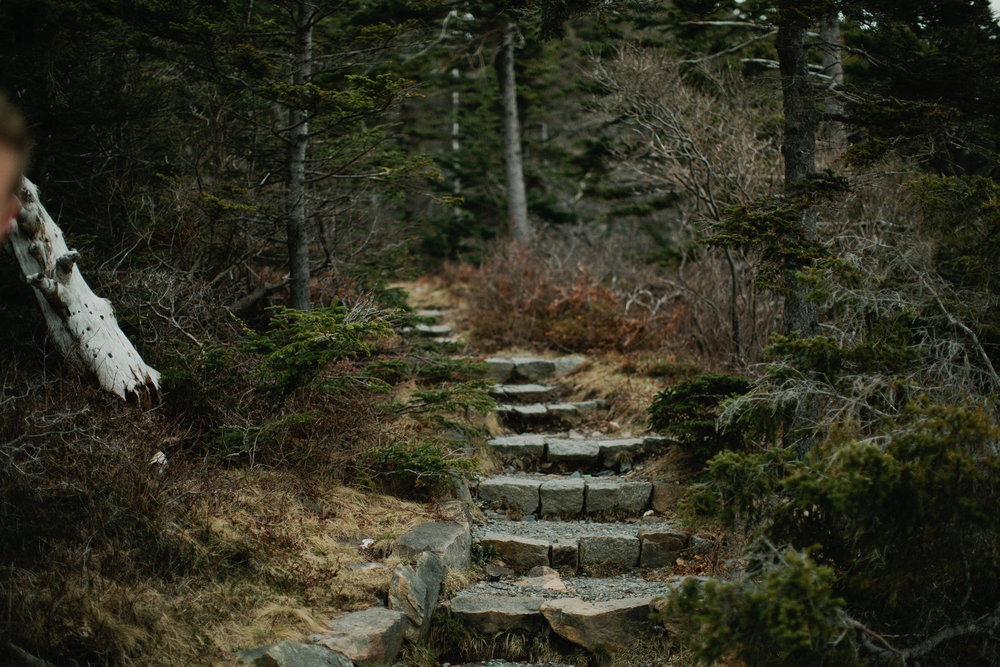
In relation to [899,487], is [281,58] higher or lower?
higher

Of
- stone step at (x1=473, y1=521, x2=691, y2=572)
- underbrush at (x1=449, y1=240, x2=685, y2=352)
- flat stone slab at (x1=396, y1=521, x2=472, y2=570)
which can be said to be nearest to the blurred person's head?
flat stone slab at (x1=396, y1=521, x2=472, y2=570)

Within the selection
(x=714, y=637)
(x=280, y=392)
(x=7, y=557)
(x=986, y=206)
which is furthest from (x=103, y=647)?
(x=986, y=206)

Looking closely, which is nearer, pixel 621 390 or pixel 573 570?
pixel 573 570

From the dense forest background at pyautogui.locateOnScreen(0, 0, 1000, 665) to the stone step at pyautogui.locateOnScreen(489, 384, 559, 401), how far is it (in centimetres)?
114

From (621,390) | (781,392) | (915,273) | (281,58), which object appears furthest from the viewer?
(621,390)

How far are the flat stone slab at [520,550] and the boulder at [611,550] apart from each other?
333mm

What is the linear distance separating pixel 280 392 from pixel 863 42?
7.02 m

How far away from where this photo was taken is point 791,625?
9.02 ft

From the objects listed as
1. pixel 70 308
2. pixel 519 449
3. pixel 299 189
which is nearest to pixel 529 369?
pixel 519 449

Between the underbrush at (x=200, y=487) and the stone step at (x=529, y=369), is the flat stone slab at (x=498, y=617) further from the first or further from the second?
the stone step at (x=529, y=369)

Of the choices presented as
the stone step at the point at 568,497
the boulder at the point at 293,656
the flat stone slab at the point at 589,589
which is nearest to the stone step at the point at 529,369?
the stone step at the point at 568,497

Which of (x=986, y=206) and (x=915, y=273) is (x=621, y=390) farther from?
(x=986, y=206)

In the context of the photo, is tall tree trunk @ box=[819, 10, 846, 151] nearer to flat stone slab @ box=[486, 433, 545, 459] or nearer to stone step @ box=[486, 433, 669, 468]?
stone step @ box=[486, 433, 669, 468]

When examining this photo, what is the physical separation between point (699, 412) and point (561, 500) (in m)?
1.53
